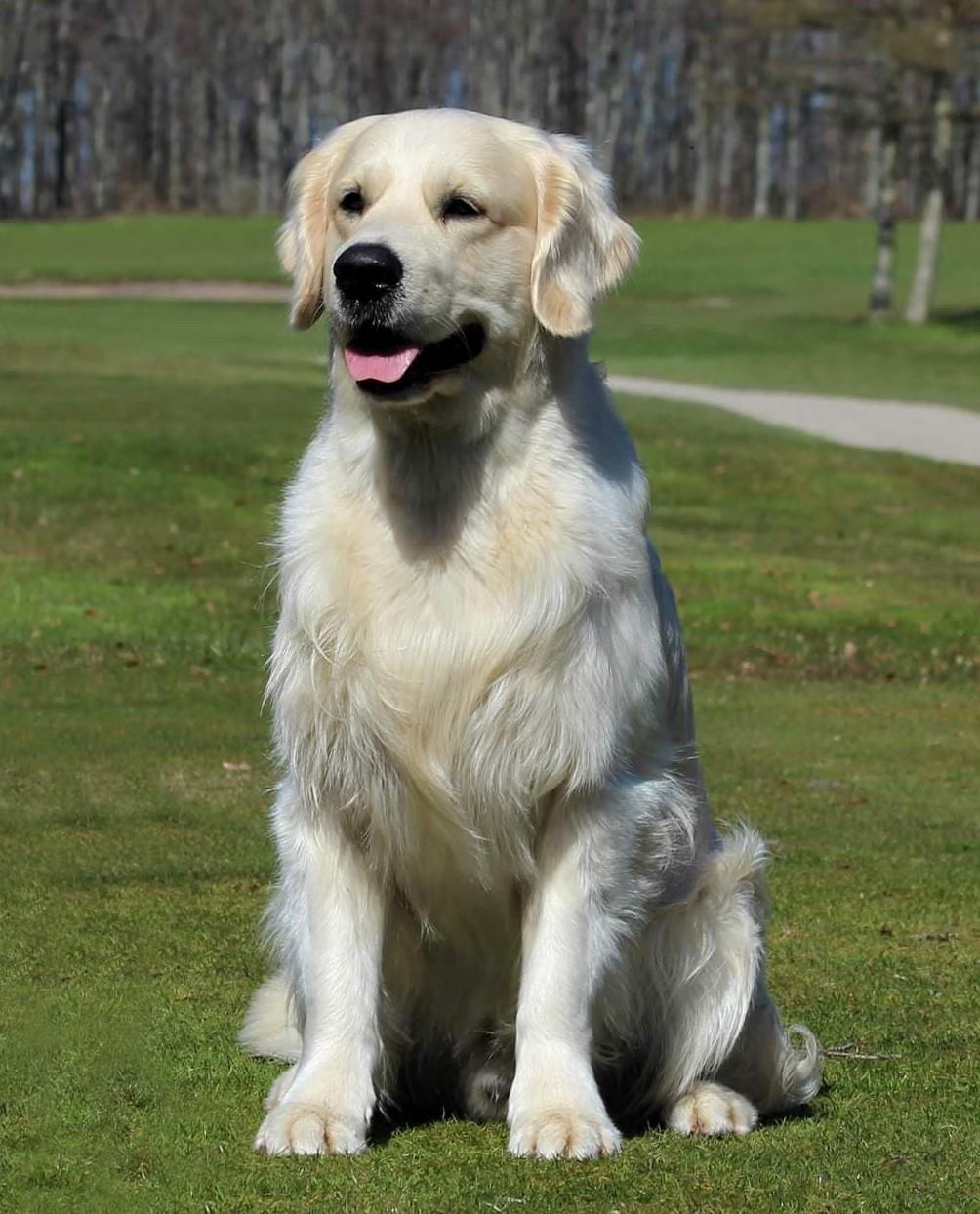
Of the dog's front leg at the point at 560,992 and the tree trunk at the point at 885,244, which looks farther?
the tree trunk at the point at 885,244

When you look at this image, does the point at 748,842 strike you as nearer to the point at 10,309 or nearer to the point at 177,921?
the point at 177,921

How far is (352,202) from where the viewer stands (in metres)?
4.77

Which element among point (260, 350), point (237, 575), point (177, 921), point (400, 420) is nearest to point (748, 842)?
point (400, 420)

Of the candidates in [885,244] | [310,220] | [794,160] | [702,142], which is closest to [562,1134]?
[310,220]

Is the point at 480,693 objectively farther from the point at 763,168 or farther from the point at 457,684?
the point at 763,168

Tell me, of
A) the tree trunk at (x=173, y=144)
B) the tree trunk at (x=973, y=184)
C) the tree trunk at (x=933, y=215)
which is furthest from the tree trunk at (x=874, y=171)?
the tree trunk at (x=933, y=215)

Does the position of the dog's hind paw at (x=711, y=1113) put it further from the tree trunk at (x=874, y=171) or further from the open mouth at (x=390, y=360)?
the tree trunk at (x=874, y=171)

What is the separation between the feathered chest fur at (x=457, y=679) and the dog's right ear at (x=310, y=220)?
2.15 ft

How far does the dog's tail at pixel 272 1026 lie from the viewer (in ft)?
17.1

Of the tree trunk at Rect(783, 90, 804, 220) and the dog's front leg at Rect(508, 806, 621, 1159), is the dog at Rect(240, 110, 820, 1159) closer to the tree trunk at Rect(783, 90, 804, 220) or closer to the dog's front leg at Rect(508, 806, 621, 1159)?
the dog's front leg at Rect(508, 806, 621, 1159)

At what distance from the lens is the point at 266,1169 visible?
14.3 feet

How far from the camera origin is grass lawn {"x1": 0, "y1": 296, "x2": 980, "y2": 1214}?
4430 millimetres

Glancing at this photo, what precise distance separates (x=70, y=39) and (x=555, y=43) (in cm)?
2181

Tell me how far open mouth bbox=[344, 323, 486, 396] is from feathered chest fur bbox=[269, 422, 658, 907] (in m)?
0.30
